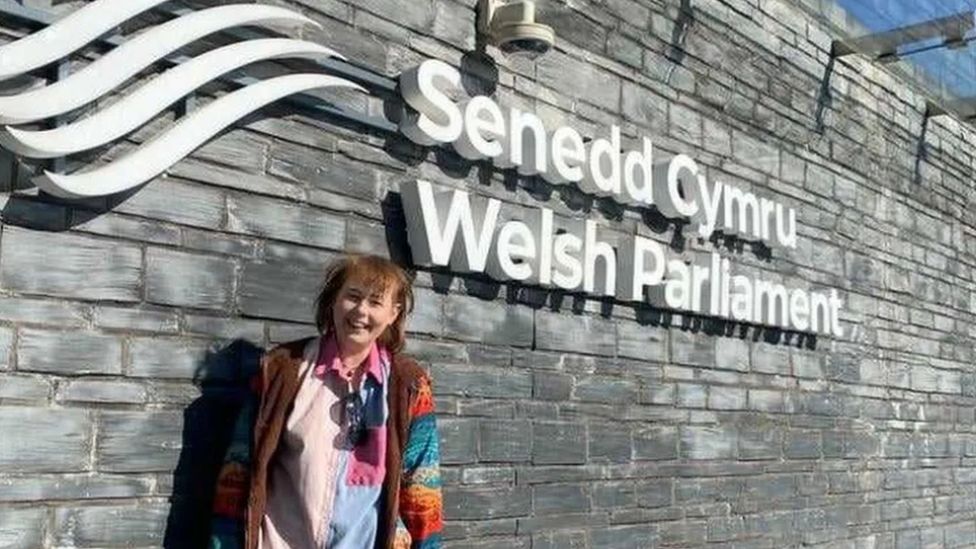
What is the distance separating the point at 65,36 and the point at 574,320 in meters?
2.23

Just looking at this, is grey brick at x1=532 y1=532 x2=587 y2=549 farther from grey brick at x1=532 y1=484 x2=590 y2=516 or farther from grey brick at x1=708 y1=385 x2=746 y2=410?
grey brick at x1=708 y1=385 x2=746 y2=410

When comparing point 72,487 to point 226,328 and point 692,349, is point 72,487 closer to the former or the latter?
point 226,328

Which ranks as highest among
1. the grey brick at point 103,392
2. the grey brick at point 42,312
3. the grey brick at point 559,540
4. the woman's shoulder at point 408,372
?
the grey brick at point 42,312

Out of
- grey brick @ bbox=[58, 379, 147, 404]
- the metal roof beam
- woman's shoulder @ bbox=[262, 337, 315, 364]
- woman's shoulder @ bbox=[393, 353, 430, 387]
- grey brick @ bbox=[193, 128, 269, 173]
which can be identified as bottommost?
grey brick @ bbox=[58, 379, 147, 404]

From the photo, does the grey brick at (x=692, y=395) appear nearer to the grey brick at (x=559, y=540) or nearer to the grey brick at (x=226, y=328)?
the grey brick at (x=559, y=540)

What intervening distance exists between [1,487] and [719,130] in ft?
12.0

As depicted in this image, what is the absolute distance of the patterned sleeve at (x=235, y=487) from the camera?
9.11 ft

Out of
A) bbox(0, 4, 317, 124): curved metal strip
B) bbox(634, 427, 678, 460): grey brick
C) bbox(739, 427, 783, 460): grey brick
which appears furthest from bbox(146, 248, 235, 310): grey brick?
bbox(739, 427, 783, 460): grey brick

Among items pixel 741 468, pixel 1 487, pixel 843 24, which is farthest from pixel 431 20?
pixel 843 24

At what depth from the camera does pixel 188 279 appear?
117 inches

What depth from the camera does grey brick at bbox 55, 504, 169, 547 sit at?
267 centimetres

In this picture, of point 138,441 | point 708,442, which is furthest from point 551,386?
point 138,441

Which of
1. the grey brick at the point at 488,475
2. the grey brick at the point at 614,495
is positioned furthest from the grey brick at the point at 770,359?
the grey brick at the point at 488,475

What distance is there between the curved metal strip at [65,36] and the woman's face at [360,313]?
2.85 ft
